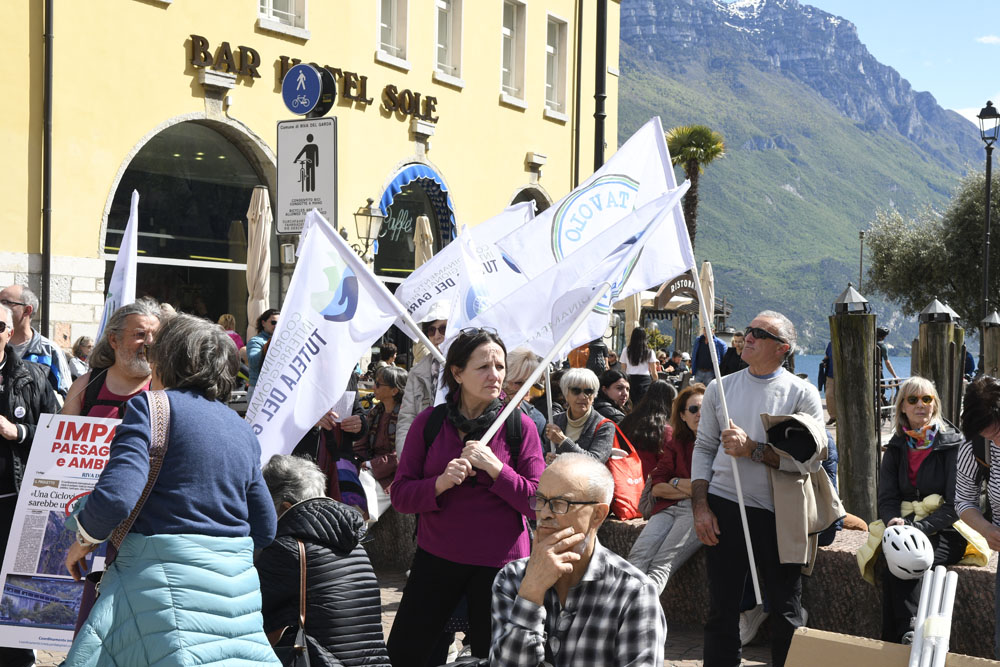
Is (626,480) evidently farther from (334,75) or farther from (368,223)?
(334,75)

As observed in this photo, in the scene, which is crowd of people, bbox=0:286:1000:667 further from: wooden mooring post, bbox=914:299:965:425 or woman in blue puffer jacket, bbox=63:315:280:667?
wooden mooring post, bbox=914:299:965:425

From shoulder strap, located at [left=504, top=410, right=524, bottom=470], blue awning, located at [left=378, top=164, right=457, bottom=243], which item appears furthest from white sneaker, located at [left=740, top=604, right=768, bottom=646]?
blue awning, located at [left=378, top=164, right=457, bottom=243]

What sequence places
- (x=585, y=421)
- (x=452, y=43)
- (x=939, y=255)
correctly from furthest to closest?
(x=939, y=255), (x=452, y=43), (x=585, y=421)

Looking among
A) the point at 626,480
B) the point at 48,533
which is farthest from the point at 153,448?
the point at 626,480

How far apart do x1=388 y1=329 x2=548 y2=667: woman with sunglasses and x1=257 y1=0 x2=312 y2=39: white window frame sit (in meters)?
14.7

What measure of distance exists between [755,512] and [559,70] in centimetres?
2194

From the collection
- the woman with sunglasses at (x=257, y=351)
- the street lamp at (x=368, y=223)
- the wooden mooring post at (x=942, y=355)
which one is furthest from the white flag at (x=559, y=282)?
the street lamp at (x=368, y=223)

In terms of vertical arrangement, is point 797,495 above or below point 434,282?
below

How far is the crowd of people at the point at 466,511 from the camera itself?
3.41m

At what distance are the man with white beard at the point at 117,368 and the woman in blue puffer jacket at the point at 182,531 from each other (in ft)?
4.53

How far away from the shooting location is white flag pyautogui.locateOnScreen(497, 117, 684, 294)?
759 cm

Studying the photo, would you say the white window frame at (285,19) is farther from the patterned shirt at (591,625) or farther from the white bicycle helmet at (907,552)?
the patterned shirt at (591,625)

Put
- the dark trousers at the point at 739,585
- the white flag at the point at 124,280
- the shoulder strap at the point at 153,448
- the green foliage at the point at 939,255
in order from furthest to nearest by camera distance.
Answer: the green foliage at the point at 939,255 → the white flag at the point at 124,280 → the dark trousers at the point at 739,585 → the shoulder strap at the point at 153,448

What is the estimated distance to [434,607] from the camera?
4.71 metres
